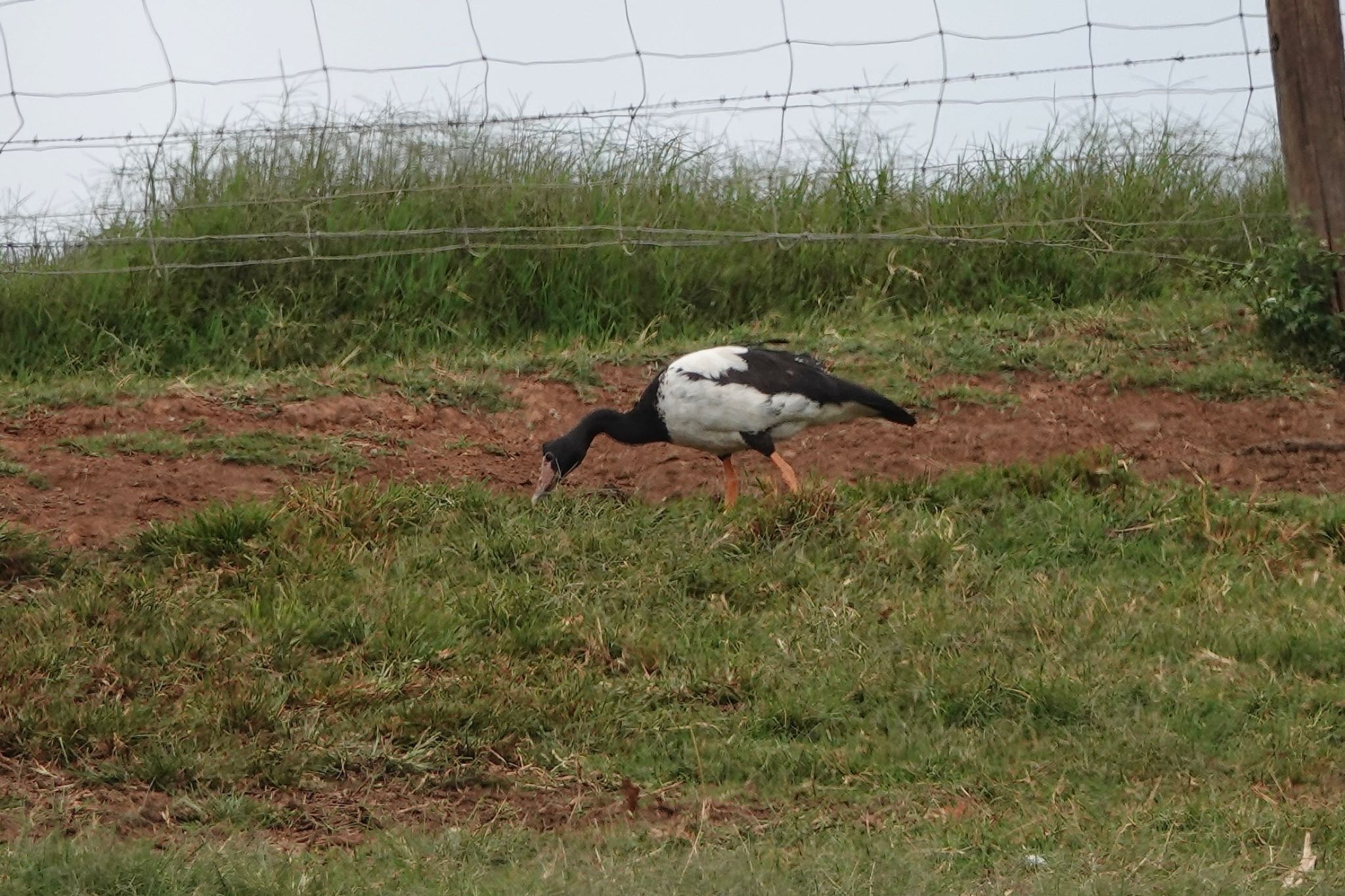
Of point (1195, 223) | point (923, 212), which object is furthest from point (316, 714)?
point (1195, 223)

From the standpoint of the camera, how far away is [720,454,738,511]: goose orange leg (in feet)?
24.5

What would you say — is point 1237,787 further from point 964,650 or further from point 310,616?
point 310,616

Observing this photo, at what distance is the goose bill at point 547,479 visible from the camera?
7.51 meters

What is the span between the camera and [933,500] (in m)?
7.50

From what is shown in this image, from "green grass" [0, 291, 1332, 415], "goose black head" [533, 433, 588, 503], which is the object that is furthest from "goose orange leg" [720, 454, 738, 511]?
"green grass" [0, 291, 1332, 415]

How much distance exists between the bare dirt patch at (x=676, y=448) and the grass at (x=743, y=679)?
44 cm

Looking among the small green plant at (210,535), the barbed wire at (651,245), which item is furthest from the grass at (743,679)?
the barbed wire at (651,245)

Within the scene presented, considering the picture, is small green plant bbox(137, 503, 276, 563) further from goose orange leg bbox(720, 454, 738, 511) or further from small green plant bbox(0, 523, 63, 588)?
goose orange leg bbox(720, 454, 738, 511)

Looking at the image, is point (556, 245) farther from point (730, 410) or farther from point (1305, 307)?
point (1305, 307)

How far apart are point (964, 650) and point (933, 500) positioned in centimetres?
147

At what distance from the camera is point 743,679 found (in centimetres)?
594

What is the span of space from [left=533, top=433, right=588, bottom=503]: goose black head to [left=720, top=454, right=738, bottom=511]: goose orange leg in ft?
2.01

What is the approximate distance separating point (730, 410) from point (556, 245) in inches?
99.8

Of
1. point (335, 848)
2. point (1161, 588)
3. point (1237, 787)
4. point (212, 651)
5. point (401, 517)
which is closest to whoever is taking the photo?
point (335, 848)
